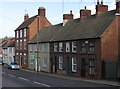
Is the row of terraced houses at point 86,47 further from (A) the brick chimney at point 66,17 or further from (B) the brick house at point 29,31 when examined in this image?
(B) the brick house at point 29,31

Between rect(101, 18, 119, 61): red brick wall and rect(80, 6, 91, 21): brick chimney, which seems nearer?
rect(101, 18, 119, 61): red brick wall

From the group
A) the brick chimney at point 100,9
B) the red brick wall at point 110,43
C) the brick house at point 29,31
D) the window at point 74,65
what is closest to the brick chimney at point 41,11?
the brick house at point 29,31

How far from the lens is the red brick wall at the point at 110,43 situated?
2606cm

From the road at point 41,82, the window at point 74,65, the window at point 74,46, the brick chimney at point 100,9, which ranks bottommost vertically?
the road at point 41,82

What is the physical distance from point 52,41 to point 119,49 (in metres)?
13.9

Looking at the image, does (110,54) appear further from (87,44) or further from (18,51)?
(18,51)

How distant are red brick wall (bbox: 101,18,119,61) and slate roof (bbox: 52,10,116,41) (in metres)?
0.57

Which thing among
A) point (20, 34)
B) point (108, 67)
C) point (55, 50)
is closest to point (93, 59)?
point (108, 67)

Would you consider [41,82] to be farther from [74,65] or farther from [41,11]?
[41,11]

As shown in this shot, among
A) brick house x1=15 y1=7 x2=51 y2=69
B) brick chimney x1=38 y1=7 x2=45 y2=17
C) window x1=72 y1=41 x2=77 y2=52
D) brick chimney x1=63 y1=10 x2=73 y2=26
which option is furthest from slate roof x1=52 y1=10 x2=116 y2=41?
brick chimney x1=38 y1=7 x2=45 y2=17

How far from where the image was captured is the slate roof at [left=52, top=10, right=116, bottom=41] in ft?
90.1

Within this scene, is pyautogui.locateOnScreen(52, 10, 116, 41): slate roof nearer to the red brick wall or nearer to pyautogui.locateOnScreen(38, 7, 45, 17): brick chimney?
the red brick wall

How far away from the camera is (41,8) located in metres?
51.3

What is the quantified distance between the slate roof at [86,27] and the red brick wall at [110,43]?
572mm
